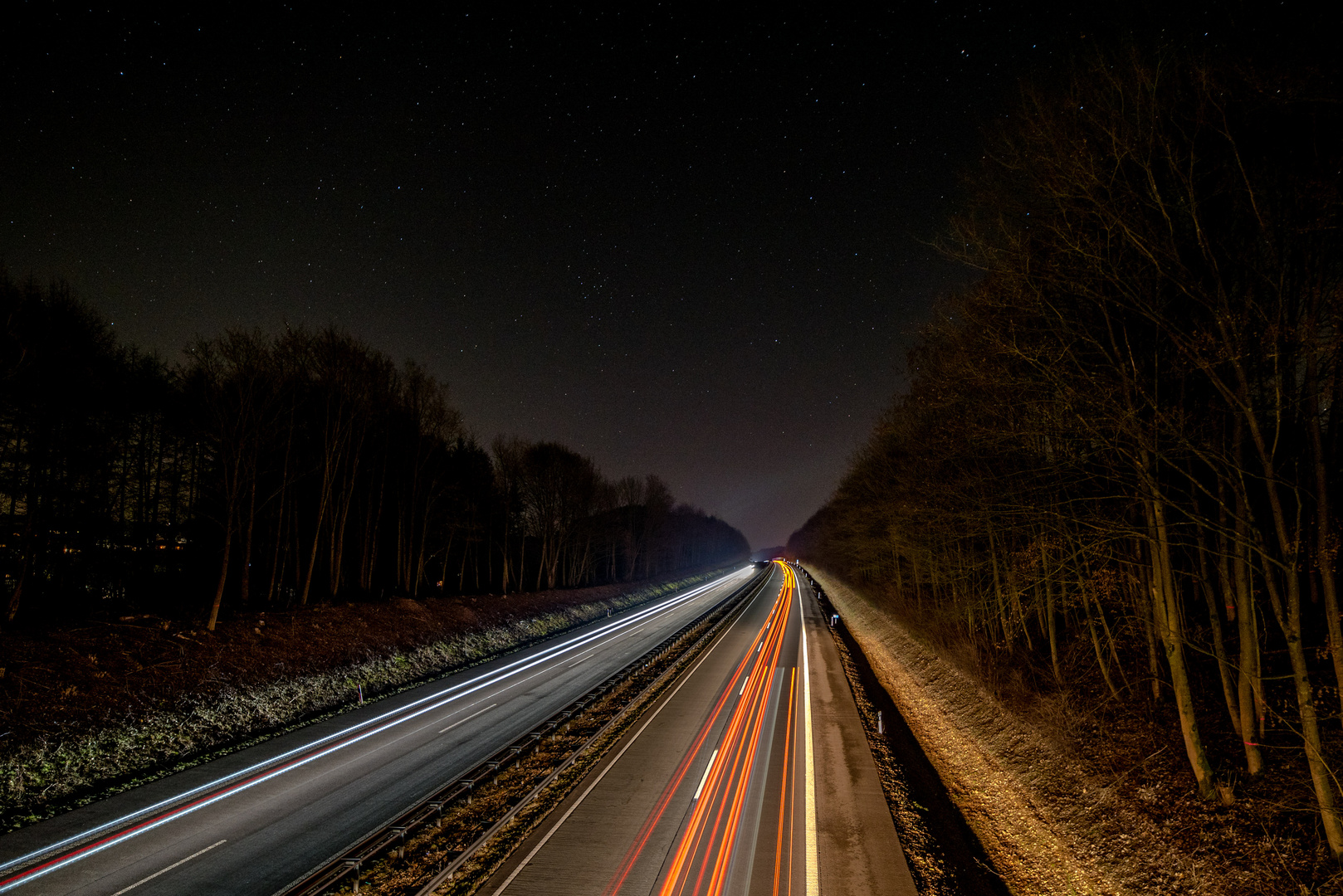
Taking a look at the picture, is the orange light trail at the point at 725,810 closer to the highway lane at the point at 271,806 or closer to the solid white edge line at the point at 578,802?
the solid white edge line at the point at 578,802

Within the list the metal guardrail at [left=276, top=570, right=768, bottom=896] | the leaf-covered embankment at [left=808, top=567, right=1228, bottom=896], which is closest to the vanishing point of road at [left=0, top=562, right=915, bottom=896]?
the metal guardrail at [left=276, top=570, right=768, bottom=896]

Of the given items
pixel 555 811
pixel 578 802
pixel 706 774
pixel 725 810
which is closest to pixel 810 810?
pixel 725 810

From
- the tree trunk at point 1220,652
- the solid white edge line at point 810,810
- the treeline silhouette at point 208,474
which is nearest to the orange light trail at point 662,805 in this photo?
the solid white edge line at point 810,810

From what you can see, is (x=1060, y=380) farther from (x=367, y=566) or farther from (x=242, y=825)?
(x=367, y=566)

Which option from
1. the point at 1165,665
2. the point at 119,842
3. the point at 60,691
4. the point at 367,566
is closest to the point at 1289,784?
the point at 1165,665

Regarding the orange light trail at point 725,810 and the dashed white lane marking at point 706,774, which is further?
the dashed white lane marking at point 706,774

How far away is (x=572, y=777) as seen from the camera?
503 inches

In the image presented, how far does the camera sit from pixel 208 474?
92.3ft

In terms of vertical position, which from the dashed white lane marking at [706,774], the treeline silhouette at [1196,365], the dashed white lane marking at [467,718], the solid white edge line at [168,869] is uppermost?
the treeline silhouette at [1196,365]

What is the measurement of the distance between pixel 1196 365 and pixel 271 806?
1729cm

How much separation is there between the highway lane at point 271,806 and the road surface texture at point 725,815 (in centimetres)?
362

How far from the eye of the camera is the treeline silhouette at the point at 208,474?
1908 centimetres

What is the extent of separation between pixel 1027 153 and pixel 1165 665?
12.5m

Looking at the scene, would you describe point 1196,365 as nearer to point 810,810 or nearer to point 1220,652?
point 1220,652
